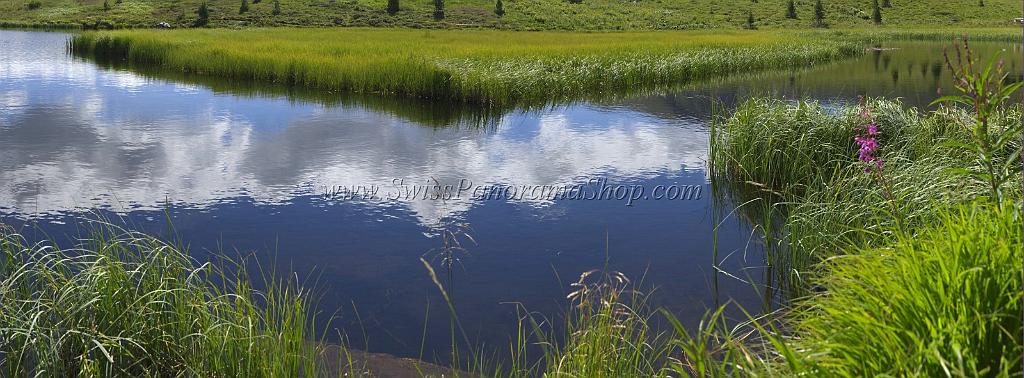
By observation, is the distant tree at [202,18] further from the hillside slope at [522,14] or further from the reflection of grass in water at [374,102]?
the reflection of grass in water at [374,102]

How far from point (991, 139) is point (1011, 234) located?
549 mm

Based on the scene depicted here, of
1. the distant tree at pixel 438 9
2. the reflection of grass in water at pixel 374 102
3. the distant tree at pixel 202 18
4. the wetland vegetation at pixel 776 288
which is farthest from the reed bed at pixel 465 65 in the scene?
the distant tree at pixel 438 9

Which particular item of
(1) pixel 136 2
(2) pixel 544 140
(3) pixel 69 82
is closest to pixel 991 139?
(2) pixel 544 140

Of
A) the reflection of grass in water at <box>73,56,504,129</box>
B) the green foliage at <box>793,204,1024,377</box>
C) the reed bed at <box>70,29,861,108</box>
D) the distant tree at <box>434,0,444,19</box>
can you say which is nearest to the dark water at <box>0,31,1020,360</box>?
the reflection of grass in water at <box>73,56,504,129</box>

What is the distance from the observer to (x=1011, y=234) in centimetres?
312

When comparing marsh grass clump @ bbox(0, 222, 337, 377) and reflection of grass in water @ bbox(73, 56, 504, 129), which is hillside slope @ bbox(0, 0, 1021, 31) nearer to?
reflection of grass in water @ bbox(73, 56, 504, 129)

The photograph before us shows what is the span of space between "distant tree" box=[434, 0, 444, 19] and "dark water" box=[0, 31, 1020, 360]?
5227 centimetres

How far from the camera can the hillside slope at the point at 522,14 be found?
6531 centimetres

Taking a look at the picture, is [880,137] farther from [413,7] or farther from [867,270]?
[413,7]

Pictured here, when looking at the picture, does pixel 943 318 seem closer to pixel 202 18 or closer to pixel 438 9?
pixel 202 18

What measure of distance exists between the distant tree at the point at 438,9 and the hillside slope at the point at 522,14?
2.09 feet

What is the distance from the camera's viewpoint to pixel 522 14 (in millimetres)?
71875

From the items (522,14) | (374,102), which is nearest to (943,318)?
(374,102)

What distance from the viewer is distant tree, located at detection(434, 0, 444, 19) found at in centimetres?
6972
